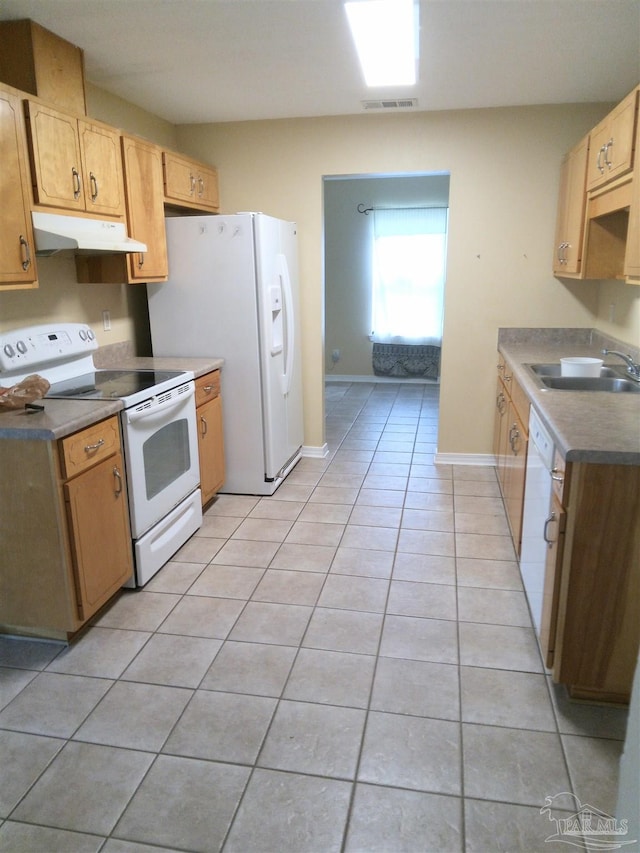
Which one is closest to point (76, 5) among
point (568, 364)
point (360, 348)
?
point (568, 364)

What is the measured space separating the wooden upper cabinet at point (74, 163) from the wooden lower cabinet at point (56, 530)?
1.00 metres

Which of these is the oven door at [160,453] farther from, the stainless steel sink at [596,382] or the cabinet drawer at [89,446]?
the stainless steel sink at [596,382]

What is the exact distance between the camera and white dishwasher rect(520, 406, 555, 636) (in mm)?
2178

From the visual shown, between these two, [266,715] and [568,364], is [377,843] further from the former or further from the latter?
[568,364]

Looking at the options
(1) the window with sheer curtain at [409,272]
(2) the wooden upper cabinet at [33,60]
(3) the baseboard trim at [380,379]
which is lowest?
(3) the baseboard trim at [380,379]

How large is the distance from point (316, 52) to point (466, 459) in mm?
2810

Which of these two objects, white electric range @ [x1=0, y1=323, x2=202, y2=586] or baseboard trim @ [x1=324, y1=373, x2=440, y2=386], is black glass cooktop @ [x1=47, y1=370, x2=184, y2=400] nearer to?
white electric range @ [x1=0, y1=323, x2=202, y2=586]

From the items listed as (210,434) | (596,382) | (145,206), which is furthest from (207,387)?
(596,382)

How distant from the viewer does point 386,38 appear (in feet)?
8.98

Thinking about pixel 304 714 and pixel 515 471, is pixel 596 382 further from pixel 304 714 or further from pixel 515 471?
pixel 304 714

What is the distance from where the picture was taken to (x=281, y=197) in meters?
4.35

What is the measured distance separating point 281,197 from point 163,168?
103 centimetres

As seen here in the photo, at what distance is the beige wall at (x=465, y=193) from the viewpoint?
157 inches

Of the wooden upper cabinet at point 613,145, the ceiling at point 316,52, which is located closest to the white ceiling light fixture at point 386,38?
the ceiling at point 316,52
